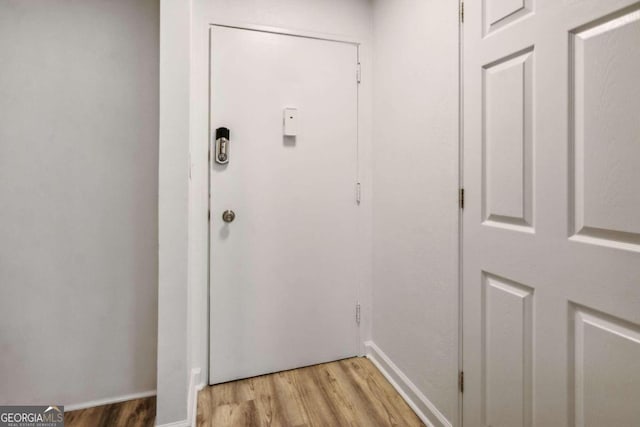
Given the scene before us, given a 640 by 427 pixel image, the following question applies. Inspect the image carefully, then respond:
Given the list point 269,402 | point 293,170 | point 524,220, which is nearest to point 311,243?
point 293,170

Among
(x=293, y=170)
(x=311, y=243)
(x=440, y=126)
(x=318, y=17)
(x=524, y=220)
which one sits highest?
(x=318, y=17)

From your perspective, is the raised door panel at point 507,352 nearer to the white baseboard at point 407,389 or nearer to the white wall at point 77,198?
the white baseboard at point 407,389

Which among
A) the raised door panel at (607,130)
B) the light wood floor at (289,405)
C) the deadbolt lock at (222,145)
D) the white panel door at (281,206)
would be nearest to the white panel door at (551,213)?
the raised door panel at (607,130)

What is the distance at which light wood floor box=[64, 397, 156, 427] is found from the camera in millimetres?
1537

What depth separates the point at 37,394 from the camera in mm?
1585

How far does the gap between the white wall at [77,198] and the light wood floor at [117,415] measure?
0.19 feet

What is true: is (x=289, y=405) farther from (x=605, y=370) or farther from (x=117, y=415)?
(x=605, y=370)

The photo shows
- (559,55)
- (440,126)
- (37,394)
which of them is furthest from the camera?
(37,394)

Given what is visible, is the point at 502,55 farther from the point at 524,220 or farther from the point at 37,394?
the point at 37,394

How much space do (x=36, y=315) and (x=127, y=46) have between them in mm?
1361

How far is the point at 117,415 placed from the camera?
62.6 inches

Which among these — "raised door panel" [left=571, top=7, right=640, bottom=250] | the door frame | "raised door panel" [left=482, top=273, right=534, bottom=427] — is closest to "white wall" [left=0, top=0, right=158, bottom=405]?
the door frame

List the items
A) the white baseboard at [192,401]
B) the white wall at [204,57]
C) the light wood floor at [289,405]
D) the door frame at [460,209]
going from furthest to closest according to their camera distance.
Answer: the white wall at [204,57] → the light wood floor at [289,405] → the white baseboard at [192,401] → the door frame at [460,209]

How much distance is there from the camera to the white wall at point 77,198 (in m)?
1.52
